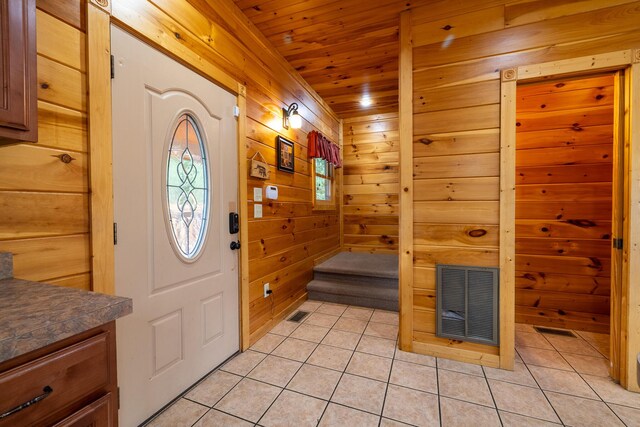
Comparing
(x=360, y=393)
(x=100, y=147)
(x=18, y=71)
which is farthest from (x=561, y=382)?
(x=18, y=71)

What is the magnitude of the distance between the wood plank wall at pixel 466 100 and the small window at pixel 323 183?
1.78m

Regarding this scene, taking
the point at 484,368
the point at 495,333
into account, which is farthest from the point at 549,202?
the point at 484,368

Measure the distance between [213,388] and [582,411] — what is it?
2.18 meters

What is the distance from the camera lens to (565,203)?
101 inches

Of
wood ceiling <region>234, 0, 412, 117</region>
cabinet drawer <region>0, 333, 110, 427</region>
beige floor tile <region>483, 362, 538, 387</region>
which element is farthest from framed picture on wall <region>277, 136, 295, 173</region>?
beige floor tile <region>483, 362, 538, 387</region>

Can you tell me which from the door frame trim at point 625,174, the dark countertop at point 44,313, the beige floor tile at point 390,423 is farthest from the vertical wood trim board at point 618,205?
the dark countertop at point 44,313

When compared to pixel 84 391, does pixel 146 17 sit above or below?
above

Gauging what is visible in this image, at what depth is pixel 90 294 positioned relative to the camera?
0.85m

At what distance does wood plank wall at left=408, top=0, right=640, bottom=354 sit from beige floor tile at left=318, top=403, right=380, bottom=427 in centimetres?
86

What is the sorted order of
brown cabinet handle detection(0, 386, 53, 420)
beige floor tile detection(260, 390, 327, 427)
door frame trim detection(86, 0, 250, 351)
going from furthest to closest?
beige floor tile detection(260, 390, 327, 427), door frame trim detection(86, 0, 250, 351), brown cabinet handle detection(0, 386, 53, 420)

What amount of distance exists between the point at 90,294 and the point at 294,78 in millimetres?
2933

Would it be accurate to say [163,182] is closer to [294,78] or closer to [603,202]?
[294,78]

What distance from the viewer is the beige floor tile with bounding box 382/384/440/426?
1.48m

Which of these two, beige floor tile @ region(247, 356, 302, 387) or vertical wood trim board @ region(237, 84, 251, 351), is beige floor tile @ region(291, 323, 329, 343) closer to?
beige floor tile @ region(247, 356, 302, 387)
